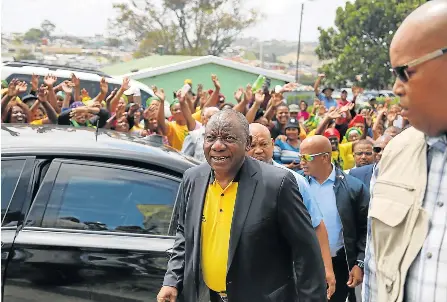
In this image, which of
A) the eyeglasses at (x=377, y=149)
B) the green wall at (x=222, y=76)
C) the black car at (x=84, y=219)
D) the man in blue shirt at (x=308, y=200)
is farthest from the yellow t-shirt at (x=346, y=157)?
the green wall at (x=222, y=76)

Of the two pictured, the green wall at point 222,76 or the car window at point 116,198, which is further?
the green wall at point 222,76

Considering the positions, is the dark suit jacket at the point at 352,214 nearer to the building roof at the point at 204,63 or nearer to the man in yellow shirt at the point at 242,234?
the man in yellow shirt at the point at 242,234

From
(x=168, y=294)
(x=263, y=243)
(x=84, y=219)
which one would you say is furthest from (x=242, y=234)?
(x=84, y=219)

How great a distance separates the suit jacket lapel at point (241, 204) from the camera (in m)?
3.16

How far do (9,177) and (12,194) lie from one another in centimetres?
10

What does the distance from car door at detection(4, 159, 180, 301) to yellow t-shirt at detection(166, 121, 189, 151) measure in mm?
4316

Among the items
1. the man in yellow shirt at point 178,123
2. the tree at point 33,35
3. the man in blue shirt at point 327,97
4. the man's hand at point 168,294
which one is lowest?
the tree at point 33,35

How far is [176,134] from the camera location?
27.3 ft

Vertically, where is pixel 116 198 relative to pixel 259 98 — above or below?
above

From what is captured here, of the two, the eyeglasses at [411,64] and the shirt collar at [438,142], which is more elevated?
the eyeglasses at [411,64]

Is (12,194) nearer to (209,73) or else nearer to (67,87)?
(67,87)

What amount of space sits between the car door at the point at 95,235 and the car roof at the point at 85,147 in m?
0.07

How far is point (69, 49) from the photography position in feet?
298

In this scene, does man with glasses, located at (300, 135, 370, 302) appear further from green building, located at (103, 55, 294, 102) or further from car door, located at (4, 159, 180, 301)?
green building, located at (103, 55, 294, 102)
